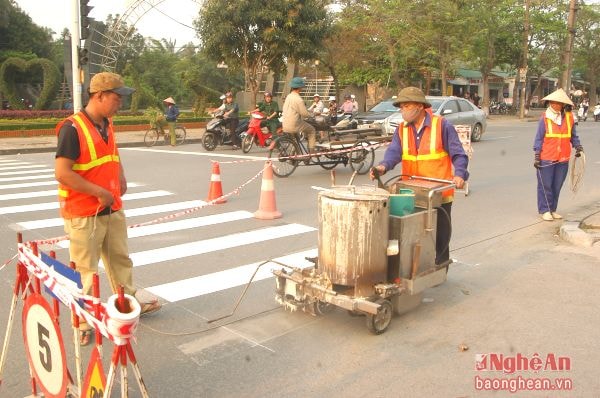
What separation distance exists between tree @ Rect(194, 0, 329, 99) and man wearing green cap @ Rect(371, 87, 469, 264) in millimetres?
16995

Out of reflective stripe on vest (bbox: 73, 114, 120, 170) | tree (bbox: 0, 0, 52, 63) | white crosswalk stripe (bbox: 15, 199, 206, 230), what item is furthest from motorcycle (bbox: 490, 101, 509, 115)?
reflective stripe on vest (bbox: 73, 114, 120, 170)

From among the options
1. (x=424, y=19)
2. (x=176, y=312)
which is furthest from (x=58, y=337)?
(x=424, y=19)

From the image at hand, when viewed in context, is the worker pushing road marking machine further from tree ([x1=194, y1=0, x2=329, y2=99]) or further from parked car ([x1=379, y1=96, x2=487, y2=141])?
tree ([x1=194, y1=0, x2=329, y2=99])

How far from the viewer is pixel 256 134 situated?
54.1 feet

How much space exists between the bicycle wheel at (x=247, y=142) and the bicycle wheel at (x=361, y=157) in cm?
461

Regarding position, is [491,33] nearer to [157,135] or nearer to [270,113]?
[270,113]

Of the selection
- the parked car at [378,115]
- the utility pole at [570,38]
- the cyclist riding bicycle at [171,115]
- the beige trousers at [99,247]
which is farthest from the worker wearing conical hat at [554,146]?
the utility pole at [570,38]

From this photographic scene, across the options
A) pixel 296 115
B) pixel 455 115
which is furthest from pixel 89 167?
pixel 455 115

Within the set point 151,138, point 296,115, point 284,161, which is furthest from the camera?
point 151,138

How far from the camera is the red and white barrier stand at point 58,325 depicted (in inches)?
99.0

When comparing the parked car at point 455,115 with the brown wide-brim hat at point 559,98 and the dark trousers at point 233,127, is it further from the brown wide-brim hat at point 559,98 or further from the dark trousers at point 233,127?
the brown wide-brim hat at point 559,98

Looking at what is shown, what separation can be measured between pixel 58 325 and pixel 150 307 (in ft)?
5.74

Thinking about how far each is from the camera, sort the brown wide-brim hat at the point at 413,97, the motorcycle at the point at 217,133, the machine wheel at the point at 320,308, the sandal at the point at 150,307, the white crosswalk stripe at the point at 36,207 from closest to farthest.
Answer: the machine wheel at the point at 320,308 → the sandal at the point at 150,307 → the brown wide-brim hat at the point at 413,97 → the white crosswalk stripe at the point at 36,207 → the motorcycle at the point at 217,133

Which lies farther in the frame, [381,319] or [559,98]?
[559,98]
